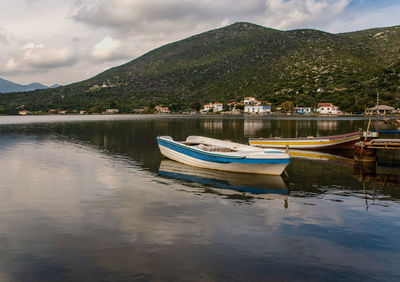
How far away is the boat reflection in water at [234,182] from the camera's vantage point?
15.7 m

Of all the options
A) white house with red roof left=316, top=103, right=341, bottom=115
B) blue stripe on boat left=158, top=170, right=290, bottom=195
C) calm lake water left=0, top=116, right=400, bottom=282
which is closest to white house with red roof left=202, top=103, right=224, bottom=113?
white house with red roof left=316, top=103, right=341, bottom=115

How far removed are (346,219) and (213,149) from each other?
492 inches

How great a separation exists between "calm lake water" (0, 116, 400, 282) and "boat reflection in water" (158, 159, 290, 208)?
7 cm

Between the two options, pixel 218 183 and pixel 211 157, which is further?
pixel 211 157

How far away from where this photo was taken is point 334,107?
484 ft

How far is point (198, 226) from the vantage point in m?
11.2

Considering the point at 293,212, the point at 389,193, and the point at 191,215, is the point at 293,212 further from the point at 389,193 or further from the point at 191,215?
the point at 389,193

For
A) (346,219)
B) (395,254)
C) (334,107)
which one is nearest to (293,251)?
(395,254)

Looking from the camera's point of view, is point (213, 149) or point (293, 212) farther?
point (213, 149)

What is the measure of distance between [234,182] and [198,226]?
7.37 m

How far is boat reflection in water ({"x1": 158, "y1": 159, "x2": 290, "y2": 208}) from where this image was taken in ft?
51.5

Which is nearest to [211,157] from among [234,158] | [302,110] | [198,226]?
[234,158]

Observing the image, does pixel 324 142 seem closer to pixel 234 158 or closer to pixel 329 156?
pixel 329 156

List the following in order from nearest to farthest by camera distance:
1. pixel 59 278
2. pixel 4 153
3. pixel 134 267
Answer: pixel 59 278 → pixel 134 267 → pixel 4 153
